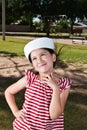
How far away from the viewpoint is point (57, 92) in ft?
8.35

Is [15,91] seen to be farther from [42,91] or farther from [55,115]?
[55,115]

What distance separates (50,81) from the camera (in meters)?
2.59

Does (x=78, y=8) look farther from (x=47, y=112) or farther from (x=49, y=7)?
(x=47, y=112)

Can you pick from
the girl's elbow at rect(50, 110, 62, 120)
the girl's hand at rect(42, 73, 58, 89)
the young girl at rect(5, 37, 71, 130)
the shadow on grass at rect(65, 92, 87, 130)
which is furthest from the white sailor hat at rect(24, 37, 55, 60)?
the shadow on grass at rect(65, 92, 87, 130)

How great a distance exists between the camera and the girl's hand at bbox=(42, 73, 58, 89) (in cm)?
256

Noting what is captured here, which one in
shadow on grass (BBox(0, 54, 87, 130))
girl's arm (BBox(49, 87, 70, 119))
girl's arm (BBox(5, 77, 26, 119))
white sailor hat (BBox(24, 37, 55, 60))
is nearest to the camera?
girl's arm (BBox(49, 87, 70, 119))

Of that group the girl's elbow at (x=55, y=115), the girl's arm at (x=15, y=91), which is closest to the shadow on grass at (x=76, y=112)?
the girl's arm at (x=15, y=91)

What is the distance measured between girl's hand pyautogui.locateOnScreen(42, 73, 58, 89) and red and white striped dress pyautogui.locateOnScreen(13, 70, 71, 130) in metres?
0.06

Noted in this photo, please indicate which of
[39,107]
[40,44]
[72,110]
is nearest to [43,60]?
[40,44]

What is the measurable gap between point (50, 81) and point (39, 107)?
23 cm

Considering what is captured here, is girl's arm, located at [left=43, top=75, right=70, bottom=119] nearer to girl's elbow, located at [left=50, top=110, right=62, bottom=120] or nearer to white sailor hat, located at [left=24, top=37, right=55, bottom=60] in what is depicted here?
girl's elbow, located at [left=50, top=110, right=62, bottom=120]

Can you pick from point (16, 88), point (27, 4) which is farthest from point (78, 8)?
point (16, 88)

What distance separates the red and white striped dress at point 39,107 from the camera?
2676 millimetres

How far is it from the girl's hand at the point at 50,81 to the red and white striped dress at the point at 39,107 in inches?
2.5
